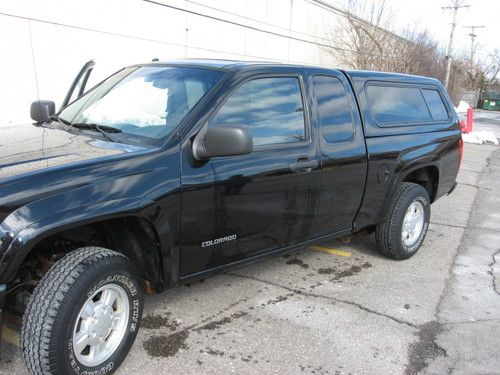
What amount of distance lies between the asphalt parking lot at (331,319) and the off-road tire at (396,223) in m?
0.14

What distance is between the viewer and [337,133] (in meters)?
4.13

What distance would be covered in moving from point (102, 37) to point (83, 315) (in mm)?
9412

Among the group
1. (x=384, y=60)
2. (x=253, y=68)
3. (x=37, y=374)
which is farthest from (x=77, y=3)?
(x=384, y=60)

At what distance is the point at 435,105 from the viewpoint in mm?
5551

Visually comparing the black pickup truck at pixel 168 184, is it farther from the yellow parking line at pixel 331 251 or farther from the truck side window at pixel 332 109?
the yellow parking line at pixel 331 251

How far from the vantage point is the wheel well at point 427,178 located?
17.5 feet

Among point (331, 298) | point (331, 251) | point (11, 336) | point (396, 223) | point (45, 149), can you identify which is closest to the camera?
point (45, 149)

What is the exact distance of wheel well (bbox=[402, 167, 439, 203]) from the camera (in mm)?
5340

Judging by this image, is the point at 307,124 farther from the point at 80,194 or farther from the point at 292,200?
the point at 80,194

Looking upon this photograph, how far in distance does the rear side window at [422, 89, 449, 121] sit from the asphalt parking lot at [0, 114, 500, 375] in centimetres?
149

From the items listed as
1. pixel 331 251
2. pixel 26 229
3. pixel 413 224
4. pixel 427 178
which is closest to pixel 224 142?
pixel 26 229

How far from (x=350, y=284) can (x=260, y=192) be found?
5.18 ft

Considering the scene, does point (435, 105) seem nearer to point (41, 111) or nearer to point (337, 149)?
point (337, 149)

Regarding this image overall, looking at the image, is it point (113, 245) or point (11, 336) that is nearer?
point (113, 245)
